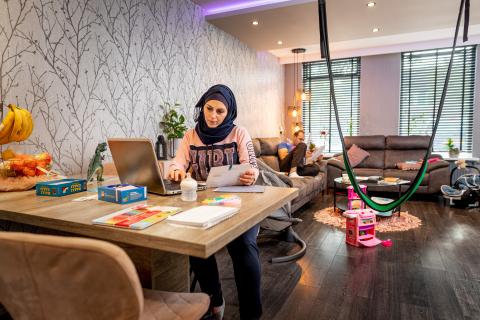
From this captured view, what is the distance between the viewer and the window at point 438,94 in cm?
556

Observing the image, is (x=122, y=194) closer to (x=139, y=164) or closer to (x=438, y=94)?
(x=139, y=164)

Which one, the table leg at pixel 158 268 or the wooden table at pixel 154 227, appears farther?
the table leg at pixel 158 268

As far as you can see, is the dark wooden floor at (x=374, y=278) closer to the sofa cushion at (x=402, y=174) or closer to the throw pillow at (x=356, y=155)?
the sofa cushion at (x=402, y=174)

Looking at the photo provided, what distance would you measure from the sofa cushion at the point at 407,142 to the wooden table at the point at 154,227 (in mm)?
4855

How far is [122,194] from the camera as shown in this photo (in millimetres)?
1243

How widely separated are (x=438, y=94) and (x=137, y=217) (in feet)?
20.3

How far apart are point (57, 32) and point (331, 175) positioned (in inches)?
169

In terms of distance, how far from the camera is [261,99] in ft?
19.0

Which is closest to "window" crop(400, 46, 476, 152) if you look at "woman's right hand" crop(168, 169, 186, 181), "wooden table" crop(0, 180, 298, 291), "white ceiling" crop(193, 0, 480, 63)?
"white ceiling" crop(193, 0, 480, 63)

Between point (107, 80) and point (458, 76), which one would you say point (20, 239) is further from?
point (458, 76)

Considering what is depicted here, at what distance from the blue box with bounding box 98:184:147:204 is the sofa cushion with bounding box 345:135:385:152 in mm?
5190

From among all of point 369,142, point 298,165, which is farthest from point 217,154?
point 369,142

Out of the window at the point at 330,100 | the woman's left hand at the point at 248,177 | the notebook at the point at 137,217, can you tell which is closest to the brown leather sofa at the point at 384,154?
the window at the point at 330,100

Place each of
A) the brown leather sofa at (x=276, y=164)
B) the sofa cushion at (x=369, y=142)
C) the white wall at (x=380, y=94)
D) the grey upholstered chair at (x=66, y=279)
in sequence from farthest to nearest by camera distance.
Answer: the white wall at (x=380, y=94)
the sofa cushion at (x=369, y=142)
the brown leather sofa at (x=276, y=164)
the grey upholstered chair at (x=66, y=279)
